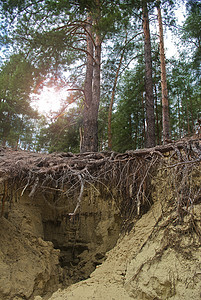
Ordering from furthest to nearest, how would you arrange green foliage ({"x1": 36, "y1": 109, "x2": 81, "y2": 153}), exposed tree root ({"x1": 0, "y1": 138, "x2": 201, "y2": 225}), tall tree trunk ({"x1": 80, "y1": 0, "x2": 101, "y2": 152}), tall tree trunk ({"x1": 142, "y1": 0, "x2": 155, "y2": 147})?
green foliage ({"x1": 36, "y1": 109, "x2": 81, "y2": 153}) → tall tree trunk ({"x1": 80, "y1": 0, "x2": 101, "y2": 152}) → tall tree trunk ({"x1": 142, "y1": 0, "x2": 155, "y2": 147}) → exposed tree root ({"x1": 0, "y1": 138, "x2": 201, "y2": 225})

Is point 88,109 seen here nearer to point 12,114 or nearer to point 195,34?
point 195,34

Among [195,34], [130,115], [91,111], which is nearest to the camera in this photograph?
[91,111]

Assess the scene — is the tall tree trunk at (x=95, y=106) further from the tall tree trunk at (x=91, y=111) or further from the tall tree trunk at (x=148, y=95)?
the tall tree trunk at (x=148, y=95)

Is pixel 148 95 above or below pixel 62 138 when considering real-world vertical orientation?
→ below

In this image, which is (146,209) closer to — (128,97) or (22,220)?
(22,220)

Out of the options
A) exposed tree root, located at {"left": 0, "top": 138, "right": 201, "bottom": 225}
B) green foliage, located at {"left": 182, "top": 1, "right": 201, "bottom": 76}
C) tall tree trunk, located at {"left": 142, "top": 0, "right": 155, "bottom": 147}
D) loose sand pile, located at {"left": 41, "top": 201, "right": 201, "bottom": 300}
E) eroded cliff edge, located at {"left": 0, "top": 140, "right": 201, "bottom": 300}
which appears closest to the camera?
loose sand pile, located at {"left": 41, "top": 201, "right": 201, "bottom": 300}

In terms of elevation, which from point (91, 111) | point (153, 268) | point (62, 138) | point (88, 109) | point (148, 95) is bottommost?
point (153, 268)

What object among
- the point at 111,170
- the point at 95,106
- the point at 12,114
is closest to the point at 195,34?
the point at 95,106

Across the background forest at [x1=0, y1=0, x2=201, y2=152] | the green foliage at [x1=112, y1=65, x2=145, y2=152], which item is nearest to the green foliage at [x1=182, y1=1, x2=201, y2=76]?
the background forest at [x1=0, y1=0, x2=201, y2=152]

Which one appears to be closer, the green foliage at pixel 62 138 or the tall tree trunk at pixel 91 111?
the tall tree trunk at pixel 91 111

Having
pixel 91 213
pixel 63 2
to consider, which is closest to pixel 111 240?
pixel 91 213

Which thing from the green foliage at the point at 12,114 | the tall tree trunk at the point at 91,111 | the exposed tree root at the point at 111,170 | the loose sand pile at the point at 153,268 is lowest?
the loose sand pile at the point at 153,268

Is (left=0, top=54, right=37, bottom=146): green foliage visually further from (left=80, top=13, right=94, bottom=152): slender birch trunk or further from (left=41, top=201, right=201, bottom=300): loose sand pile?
(left=41, top=201, right=201, bottom=300): loose sand pile

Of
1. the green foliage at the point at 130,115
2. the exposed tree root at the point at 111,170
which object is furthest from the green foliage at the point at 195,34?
the exposed tree root at the point at 111,170
